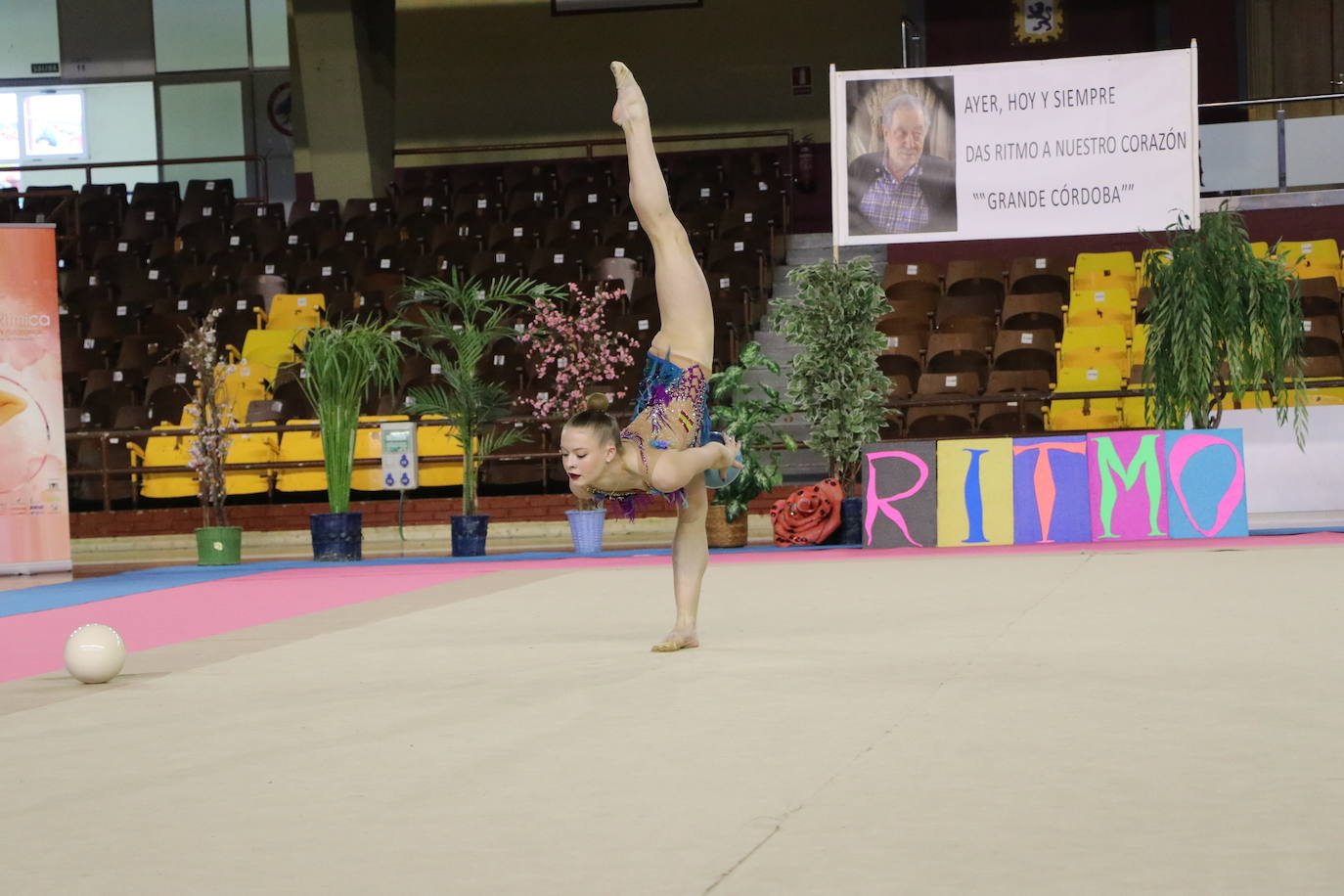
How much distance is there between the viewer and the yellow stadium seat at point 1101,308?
12703 mm

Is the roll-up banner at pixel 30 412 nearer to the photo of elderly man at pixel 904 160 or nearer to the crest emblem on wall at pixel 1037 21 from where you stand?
the photo of elderly man at pixel 904 160

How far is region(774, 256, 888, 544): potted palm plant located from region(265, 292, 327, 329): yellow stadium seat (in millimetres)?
5866

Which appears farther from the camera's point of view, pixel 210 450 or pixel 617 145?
pixel 617 145

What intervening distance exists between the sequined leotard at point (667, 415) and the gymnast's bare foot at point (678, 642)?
443 mm

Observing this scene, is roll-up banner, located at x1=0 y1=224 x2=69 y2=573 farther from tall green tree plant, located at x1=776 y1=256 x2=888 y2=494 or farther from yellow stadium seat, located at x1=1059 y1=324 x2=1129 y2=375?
yellow stadium seat, located at x1=1059 y1=324 x2=1129 y2=375

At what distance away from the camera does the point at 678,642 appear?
487cm

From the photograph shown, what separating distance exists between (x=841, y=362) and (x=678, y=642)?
544cm

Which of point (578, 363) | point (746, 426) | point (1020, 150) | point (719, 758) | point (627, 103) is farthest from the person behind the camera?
point (578, 363)

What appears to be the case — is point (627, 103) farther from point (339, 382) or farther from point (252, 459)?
point (252, 459)

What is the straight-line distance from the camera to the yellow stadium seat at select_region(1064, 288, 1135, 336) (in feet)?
41.7

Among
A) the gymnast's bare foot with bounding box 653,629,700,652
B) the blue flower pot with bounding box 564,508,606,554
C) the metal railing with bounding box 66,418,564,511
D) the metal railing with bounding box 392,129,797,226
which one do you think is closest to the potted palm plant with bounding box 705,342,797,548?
the blue flower pot with bounding box 564,508,606,554

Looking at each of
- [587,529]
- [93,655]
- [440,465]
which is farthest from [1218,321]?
[93,655]

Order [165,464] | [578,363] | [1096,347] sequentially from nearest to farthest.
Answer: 1. [578,363]
2. [1096,347]
3. [165,464]

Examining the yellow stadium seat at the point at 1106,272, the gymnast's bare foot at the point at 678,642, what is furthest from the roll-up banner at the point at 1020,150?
the gymnast's bare foot at the point at 678,642
